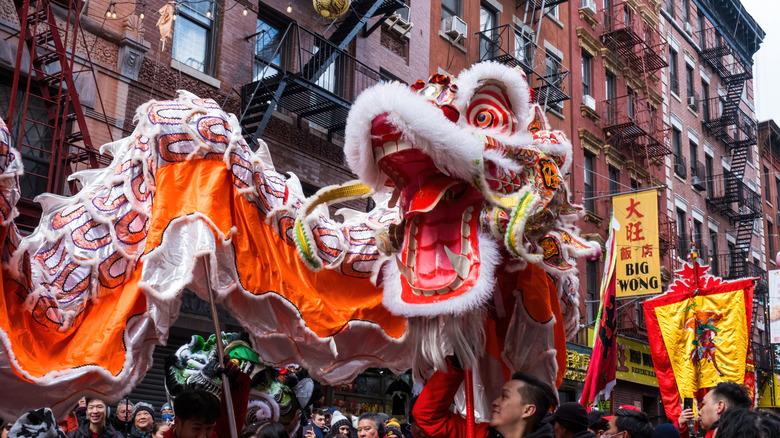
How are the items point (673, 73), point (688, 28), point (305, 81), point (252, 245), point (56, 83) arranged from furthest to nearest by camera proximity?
point (688, 28) → point (673, 73) → point (305, 81) → point (56, 83) → point (252, 245)

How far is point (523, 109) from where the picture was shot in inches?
172

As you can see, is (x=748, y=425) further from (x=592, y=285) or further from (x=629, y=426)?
(x=592, y=285)

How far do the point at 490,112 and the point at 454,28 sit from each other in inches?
502

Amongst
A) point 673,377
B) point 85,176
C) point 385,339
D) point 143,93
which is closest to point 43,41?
point 143,93

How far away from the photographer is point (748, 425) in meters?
2.82

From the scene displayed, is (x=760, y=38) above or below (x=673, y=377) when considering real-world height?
above

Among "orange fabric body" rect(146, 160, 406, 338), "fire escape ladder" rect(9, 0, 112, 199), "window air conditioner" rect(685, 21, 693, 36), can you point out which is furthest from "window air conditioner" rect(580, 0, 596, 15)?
"orange fabric body" rect(146, 160, 406, 338)

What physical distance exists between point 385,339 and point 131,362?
5.25 feet

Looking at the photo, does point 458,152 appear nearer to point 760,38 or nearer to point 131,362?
point 131,362

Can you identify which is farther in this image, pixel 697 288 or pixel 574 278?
pixel 697 288

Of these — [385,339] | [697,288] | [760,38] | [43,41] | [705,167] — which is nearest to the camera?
[385,339]

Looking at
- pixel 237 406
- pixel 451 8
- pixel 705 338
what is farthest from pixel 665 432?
pixel 451 8

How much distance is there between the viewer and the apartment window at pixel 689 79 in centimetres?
2795

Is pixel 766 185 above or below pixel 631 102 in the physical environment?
above
